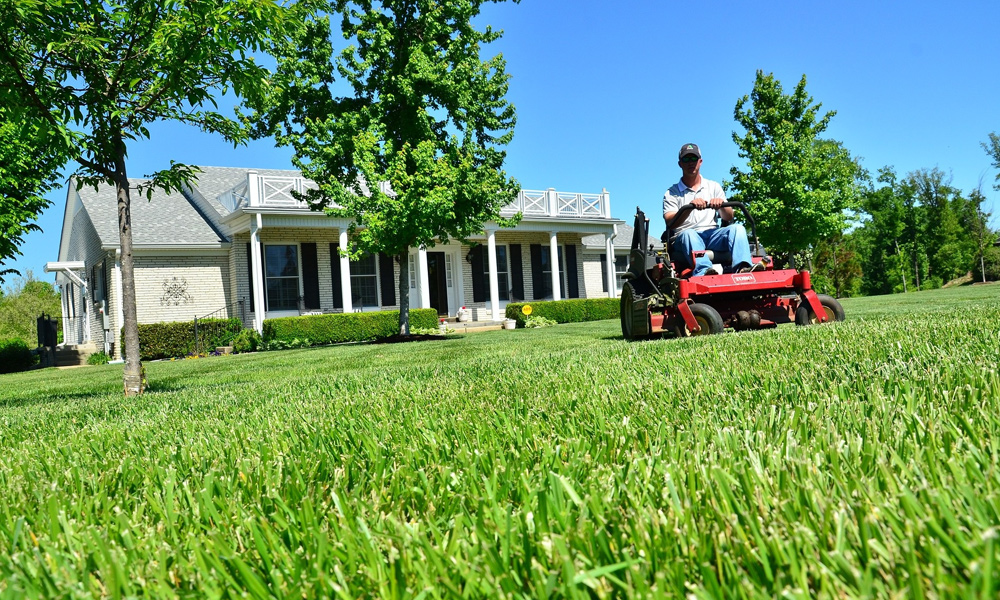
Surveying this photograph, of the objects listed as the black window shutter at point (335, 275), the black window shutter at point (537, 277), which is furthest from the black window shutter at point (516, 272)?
the black window shutter at point (335, 275)

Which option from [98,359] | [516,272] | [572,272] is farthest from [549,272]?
[98,359]

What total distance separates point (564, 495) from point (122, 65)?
516cm

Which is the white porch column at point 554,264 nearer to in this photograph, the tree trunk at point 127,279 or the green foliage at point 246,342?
the green foliage at point 246,342

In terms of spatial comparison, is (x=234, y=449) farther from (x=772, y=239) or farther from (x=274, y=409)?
(x=772, y=239)

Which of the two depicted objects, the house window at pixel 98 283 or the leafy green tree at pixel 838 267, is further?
the leafy green tree at pixel 838 267

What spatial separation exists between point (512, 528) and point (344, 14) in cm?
1718

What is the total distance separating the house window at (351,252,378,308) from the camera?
74.3 feet

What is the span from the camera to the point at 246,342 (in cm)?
1848

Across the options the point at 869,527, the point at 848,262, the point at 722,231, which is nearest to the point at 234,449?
the point at 869,527

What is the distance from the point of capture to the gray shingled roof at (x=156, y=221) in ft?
67.5

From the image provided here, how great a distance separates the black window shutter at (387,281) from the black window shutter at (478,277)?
3.26 meters

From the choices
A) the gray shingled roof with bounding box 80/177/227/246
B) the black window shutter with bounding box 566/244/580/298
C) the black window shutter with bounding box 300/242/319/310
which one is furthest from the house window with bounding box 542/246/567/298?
the gray shingled roof with bounding box 80/177/227/246

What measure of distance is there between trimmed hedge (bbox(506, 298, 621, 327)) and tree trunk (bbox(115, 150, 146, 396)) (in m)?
16.2

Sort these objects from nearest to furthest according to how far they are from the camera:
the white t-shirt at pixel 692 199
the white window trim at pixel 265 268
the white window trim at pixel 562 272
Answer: the white t-shirt at pixel 692 199 < the white window trim at pixel 265 268 < the white window trim at pixel 562 272
